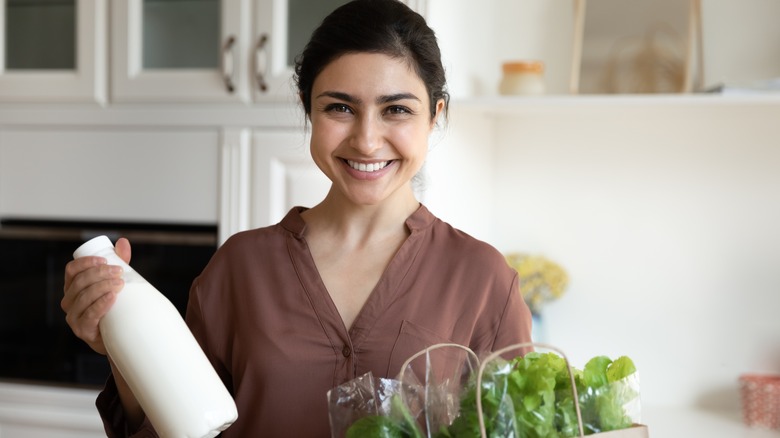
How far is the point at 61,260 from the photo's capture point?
204 cm

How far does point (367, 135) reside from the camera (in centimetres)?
108

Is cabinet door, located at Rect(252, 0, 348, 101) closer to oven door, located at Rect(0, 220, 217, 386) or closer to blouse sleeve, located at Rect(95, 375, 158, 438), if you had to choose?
oven door, located at Rect(0, 220, 217, 386)

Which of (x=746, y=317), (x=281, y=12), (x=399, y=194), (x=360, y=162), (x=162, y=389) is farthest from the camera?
(x=746, y=317)

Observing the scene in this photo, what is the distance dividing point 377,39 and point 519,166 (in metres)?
1.07

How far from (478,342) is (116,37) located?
1.20 meters

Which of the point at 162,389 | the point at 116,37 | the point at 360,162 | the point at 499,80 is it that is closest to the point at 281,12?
the point at 116,37

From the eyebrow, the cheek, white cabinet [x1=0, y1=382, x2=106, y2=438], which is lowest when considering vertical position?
white cabinet [x1=0, y1=382, x2=106, y2=438]

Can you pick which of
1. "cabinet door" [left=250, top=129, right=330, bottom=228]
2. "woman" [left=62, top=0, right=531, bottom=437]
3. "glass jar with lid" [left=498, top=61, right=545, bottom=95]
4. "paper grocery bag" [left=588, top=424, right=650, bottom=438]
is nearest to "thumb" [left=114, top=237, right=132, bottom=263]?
"woman" [left=62, top=0, right=531, bottom=437]

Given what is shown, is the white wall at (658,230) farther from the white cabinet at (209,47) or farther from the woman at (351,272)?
the woman at (351,272)

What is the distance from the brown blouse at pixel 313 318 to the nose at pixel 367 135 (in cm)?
16

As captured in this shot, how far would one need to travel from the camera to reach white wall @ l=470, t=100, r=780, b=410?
6.48 ft

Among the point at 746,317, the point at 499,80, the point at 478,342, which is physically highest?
the point at 499,80

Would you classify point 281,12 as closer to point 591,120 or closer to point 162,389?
point 591,120

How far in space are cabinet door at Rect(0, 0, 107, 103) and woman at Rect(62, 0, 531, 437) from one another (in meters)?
0.91
